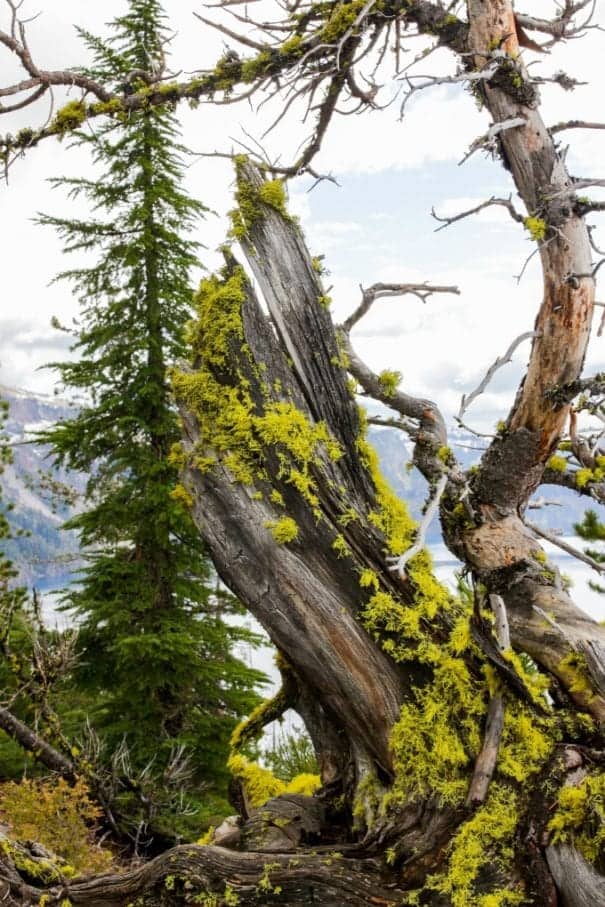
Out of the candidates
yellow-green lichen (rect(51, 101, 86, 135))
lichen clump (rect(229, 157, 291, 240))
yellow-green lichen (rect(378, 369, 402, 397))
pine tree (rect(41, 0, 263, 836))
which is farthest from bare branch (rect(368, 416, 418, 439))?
pine tree (rect(41, 0, 263, 836))

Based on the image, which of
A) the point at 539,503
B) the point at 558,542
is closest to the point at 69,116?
the point at 539,503

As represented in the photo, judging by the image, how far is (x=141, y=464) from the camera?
13.5 m

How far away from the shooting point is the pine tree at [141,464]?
536 inches

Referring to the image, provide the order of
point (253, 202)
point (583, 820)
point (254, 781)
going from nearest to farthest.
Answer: point (583, 820) → point (253, 202) → point (254, 781)

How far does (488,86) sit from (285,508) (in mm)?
2879

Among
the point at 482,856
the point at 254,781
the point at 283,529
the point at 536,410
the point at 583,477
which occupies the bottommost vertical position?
the point at 254,781

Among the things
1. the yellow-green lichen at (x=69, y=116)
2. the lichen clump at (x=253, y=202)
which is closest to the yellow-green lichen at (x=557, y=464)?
the lichen clump at (x=253, y=202)

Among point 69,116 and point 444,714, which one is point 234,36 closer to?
point 69,116

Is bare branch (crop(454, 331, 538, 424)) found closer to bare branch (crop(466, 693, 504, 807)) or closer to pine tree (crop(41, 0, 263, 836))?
bare branch (crop(466, 693, 504, 807))

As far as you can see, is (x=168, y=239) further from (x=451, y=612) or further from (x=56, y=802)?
(x=451, y=612)

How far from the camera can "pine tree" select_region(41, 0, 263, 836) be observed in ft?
44.7

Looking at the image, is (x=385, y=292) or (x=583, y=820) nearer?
(x=583, y=820)

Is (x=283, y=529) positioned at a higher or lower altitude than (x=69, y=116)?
lower

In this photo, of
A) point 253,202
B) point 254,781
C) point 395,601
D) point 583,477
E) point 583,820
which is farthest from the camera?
point 254,781
